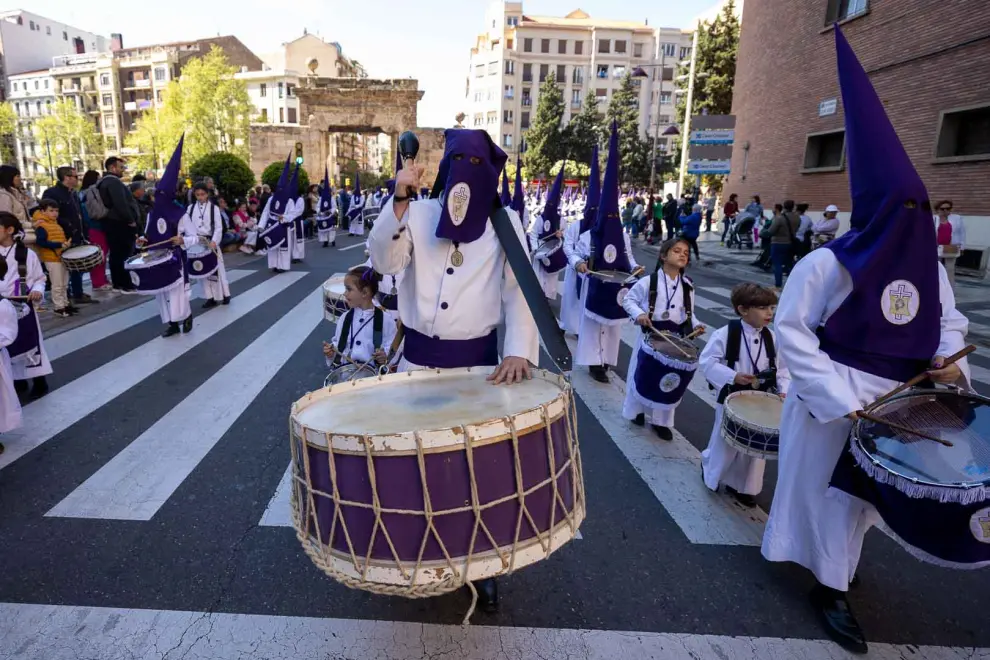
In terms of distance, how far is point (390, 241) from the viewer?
113 inches

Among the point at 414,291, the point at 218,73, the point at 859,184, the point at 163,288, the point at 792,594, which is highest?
the point at 218,73

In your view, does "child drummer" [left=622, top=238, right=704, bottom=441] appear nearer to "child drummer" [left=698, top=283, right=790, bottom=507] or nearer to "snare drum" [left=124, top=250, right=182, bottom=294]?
"child drummer" [left=698, top=283, right=790, bottom=507]

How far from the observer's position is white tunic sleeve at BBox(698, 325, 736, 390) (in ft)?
12.5

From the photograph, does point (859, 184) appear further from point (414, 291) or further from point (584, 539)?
point (584, 539)

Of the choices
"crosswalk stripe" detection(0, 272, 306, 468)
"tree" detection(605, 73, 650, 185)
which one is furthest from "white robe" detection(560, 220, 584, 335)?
"tree" detection(605, 73, 650, 185)

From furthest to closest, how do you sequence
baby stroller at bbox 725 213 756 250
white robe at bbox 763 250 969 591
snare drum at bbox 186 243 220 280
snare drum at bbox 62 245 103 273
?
baby stroller at bbox 725 213 756 250 < snare drum at bbox 186 243 220 280 < snare drum at bbox 62 245 103 273 < white robe at bbox 763 250 969 591

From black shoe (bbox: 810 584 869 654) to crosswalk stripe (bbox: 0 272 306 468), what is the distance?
5.20 m

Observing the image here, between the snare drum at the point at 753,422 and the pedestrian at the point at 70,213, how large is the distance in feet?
31.5

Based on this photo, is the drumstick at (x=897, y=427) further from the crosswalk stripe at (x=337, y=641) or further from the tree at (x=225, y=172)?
the tree at (x=225, y=172)

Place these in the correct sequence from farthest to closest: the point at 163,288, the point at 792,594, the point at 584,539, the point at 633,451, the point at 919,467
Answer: the point at 163,288
the point at 633,451
the point at 584,539
the point at 792,594
the point at 919,467

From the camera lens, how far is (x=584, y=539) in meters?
3.51

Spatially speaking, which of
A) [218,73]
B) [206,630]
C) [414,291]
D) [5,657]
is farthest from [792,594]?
[218,73]

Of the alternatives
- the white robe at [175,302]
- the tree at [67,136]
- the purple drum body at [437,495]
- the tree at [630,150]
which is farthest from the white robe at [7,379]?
the tree at [67,136]

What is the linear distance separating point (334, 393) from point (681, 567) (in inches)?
81.5
